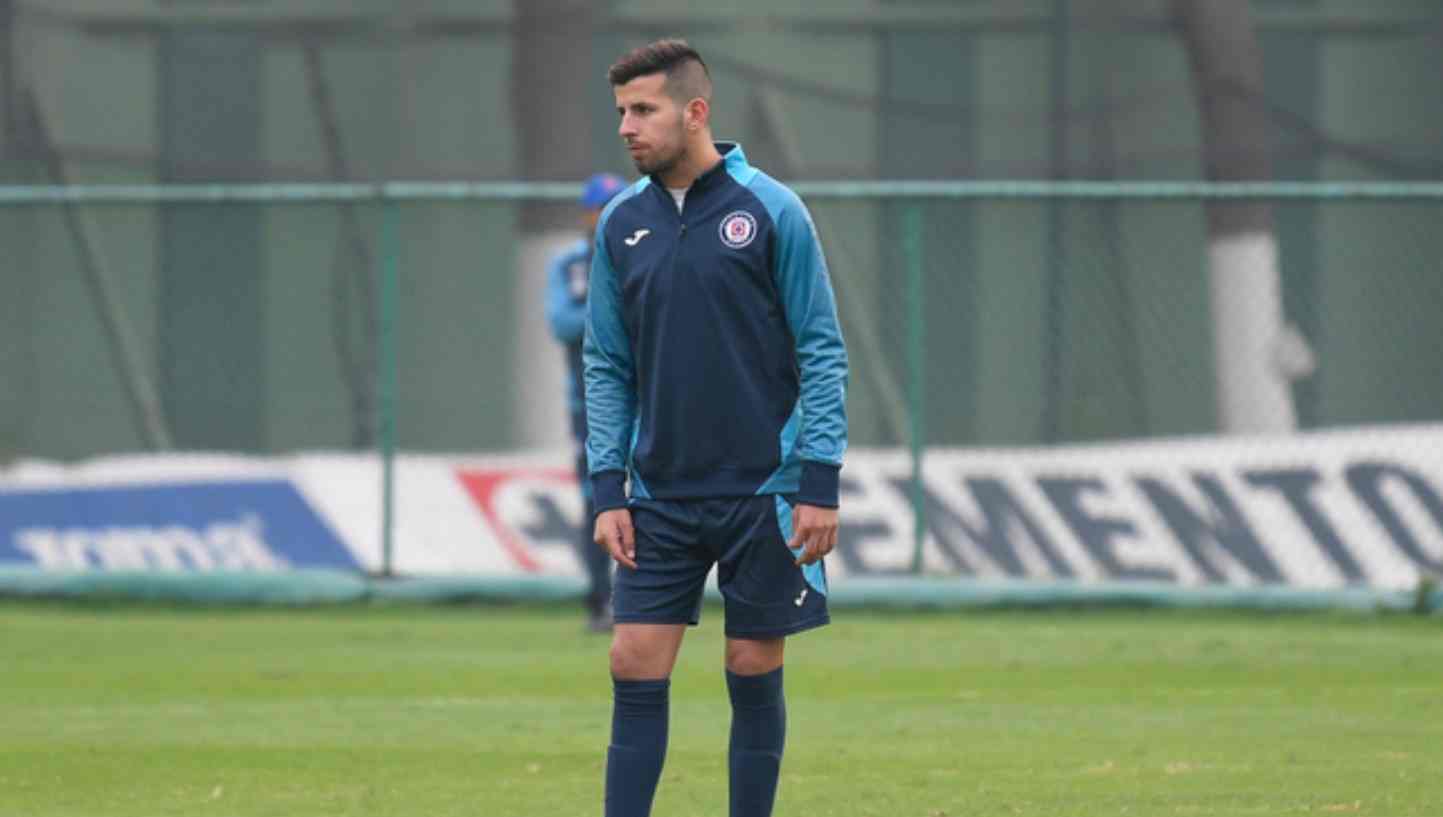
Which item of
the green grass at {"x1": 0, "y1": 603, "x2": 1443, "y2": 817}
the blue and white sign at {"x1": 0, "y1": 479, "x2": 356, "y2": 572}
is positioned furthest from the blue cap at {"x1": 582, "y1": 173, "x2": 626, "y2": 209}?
the blue and white sign at {"x1": 0, "y1": 479, "x2": 356, "y2": 572}

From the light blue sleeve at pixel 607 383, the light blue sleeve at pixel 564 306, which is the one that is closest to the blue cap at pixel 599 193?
the light blue sleeve at pixel 564 306

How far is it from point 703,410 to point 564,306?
214 inches

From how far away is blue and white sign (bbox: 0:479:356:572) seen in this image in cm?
1384

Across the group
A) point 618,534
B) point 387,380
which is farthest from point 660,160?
point 387,380

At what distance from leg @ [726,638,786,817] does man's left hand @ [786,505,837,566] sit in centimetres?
24

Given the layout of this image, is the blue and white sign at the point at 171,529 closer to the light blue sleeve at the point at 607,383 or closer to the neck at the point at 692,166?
the light blue sleeve at the point at 607,383

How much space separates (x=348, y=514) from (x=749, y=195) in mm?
7973

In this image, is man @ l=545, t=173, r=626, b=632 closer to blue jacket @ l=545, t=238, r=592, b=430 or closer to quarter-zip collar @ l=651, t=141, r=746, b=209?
blue jacket @ l=545, t=238, r=592, b=430

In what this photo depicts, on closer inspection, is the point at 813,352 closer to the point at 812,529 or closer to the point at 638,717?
the point at 812,529

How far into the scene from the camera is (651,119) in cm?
616

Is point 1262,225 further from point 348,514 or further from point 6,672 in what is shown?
point 6,672

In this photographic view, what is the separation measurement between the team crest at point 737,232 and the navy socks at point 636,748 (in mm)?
958

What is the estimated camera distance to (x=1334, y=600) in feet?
42.5

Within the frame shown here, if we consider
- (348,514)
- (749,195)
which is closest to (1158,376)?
(348,514)
